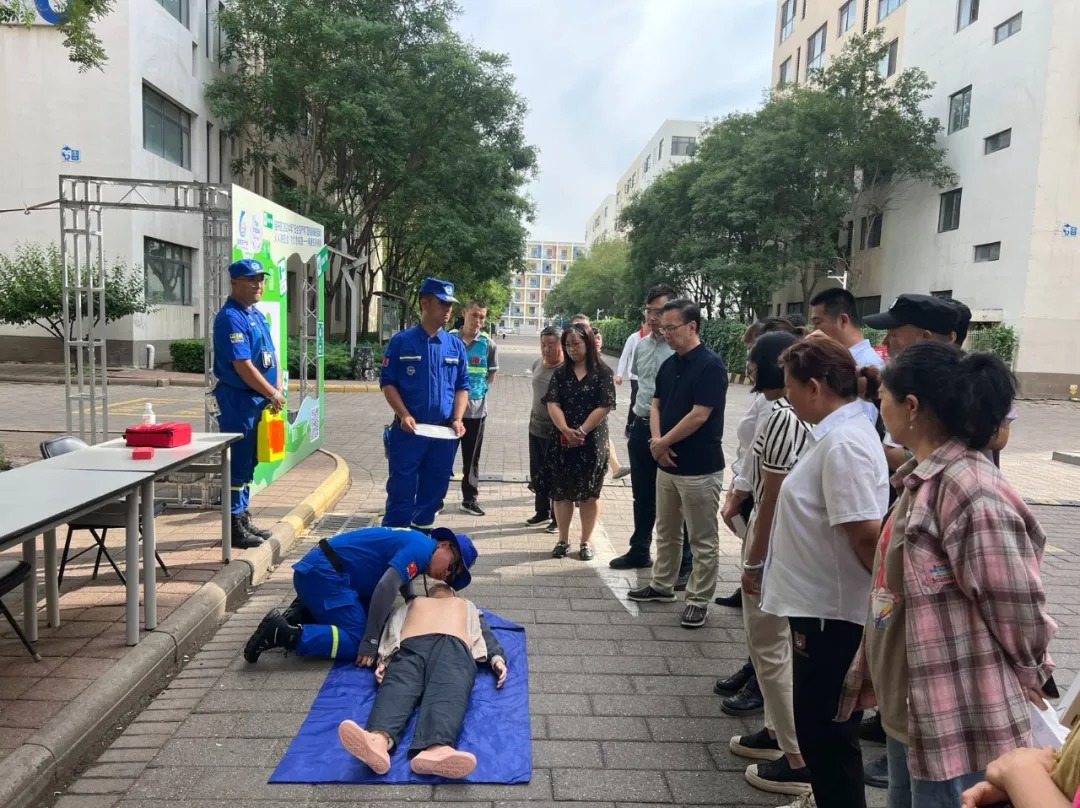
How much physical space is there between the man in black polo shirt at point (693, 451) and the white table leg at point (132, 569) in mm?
2699

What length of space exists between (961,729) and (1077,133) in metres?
25.5

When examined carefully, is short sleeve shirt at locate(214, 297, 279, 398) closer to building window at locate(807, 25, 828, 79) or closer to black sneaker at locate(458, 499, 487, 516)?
black sneaker at locate(458, 499, 487, 516)

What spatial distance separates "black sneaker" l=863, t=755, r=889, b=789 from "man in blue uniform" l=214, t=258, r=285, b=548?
4.05 metres

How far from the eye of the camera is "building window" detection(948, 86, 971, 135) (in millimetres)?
25656

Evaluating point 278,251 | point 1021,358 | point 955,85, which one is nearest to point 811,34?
point 955,85

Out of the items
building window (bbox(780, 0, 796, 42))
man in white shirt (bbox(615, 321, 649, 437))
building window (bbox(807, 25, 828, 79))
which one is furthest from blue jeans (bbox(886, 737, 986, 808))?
building window (bbox(780, 0, 796, 42))

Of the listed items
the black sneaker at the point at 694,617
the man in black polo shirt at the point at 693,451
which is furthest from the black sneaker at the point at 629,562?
the black sneaker at the point at 694,617

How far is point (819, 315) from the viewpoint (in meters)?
3.88

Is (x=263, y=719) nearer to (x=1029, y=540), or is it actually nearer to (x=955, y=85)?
(x=1029, y=540)

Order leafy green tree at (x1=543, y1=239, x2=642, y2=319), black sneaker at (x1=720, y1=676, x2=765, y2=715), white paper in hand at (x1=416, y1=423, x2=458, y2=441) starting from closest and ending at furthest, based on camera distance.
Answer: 1. black sneaker at (x1=720, y1=676, x2=765, y2=715)
2. white paper in hand at (x1=416, y1=423, x2=458, y2=441)
3. leafy green tree at (x1=543, y1=239, x2=642, y2=319)

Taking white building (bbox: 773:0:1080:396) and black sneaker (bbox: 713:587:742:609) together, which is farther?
white building (bbox: 773:0:1080:396)

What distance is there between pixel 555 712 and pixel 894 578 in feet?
6.44

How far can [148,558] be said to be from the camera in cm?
385

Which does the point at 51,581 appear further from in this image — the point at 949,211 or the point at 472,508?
the point at 949,211
